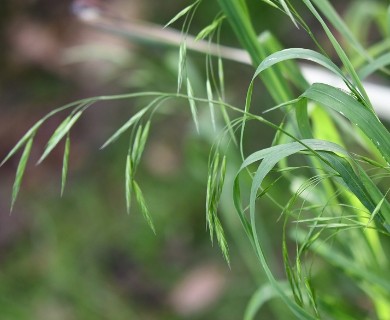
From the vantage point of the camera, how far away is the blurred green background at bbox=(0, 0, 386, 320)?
1.95 meters

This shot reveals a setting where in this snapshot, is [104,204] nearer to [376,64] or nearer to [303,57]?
[376,64]

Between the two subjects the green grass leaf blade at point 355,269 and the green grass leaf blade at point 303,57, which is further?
the green grass leaf blade at point 355,269

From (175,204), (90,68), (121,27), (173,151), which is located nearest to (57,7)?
(90,68)

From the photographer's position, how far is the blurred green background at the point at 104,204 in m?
1.95

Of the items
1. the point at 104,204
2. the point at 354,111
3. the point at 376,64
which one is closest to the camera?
the point at 354,111

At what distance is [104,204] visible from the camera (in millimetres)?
2203

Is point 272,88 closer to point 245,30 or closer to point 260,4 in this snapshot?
point 245,30

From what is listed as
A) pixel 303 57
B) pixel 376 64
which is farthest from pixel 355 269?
pixel 303 57

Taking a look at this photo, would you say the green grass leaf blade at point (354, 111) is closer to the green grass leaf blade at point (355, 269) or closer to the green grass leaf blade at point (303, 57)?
the green grass leaf blade at point (303, 57)

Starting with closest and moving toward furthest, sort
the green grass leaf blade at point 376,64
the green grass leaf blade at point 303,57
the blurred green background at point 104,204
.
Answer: the green grass leaf blade at point 303,57
the green grass leaf blade at point 376,64
the blurred green background at point 104,204

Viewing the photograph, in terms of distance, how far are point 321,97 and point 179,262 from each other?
1541mm

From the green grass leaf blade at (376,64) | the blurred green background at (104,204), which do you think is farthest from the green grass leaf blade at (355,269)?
the blurred green background at (104,204)

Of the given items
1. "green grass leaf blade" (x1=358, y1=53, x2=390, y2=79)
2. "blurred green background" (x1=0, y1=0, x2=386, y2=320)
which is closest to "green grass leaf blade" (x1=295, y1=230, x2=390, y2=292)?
"green grass leaf blade" (x1=358, y1=53, x2=390, y2=79)

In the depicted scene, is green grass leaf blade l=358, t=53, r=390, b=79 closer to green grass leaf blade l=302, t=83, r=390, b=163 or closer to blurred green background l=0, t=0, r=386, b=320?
green grass leaf blade l=302, t=83, r=390, b=163
